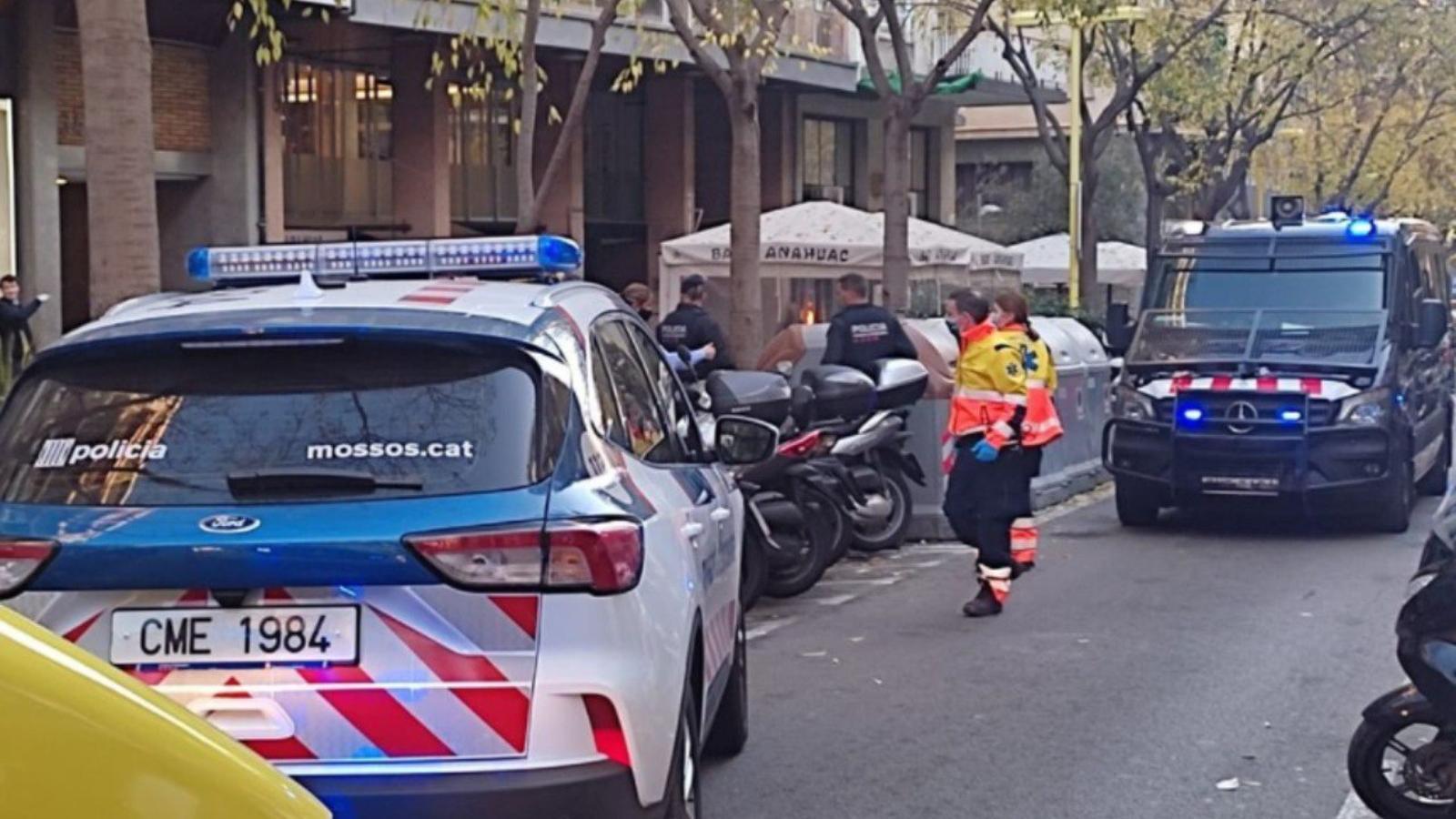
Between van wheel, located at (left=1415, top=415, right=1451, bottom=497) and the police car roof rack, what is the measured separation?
12148mm

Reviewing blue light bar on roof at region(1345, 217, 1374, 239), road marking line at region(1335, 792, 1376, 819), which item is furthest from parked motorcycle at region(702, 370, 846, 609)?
blue light bar on roof at region(1345, 217, 1374, 239)

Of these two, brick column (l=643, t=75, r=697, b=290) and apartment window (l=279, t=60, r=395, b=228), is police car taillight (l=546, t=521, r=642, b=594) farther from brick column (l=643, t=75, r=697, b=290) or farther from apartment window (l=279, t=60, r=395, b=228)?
brick column (l=643, t=75, r=697, b=290)

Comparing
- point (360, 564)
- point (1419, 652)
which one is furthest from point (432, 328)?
point (1419, 652)

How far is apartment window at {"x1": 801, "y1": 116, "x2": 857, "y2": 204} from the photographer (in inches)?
1453

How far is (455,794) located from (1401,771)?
3.34 metres

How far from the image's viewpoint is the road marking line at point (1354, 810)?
22.6ft

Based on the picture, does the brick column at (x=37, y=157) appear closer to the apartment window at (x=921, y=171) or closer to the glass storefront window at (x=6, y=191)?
the glass storefront window at (x=6, y=191)

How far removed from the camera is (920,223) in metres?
26.1

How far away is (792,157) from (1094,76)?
611cm

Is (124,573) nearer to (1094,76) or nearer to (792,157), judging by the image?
(1094,76)

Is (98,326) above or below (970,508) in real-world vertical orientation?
above

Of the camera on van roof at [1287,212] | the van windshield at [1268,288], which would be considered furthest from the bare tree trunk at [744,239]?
the camera on van roof at [1287,212]

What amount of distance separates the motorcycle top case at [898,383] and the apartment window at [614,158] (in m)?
18.6

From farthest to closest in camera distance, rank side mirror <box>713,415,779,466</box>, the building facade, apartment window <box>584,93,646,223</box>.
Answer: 1. apartment window <box>584,93,646,223</box>
2. the building facade
3. side mirror <box>713,415,779,466</box>
